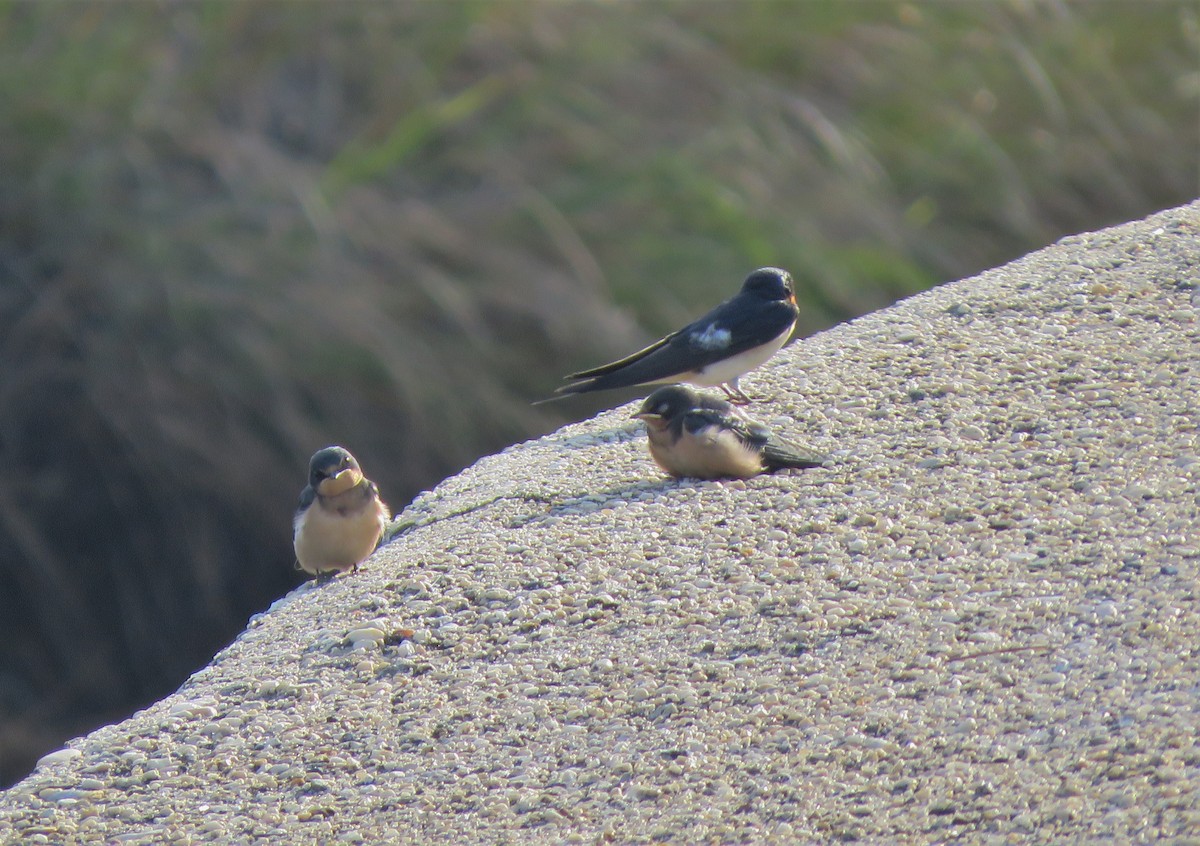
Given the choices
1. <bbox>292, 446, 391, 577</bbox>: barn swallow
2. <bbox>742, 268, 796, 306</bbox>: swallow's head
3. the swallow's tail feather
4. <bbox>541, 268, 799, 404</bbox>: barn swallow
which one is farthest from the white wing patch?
<bbox>292, 446, 391, 577</bbox>: barn swallow

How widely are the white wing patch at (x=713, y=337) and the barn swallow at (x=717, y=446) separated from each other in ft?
1.85

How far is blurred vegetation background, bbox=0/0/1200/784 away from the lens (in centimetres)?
597

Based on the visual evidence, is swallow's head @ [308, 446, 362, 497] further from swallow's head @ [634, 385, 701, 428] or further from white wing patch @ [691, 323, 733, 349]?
white wing patch @ [691, 323, 733, 349]

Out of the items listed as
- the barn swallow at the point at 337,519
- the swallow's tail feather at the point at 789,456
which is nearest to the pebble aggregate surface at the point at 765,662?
the swallow's tail feather at the point at 789,456

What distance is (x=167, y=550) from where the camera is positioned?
601cm

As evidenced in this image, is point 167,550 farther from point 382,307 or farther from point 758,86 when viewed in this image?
point 758,86

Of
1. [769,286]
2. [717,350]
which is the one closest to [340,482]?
[717,350]

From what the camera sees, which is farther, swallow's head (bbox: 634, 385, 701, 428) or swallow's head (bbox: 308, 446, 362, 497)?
swallow's head (bbox: 308, 446, 362, 497)

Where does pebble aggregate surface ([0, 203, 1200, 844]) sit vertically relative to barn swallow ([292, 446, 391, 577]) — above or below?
below

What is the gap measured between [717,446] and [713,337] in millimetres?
800

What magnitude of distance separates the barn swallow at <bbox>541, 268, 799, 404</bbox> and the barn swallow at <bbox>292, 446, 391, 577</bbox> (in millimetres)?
726

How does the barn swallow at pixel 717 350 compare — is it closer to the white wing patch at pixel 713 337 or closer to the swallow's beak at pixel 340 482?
the white wing patch at pixel 713 337

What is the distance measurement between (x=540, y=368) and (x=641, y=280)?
54 centimetres

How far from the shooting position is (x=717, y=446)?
13.0 ft
